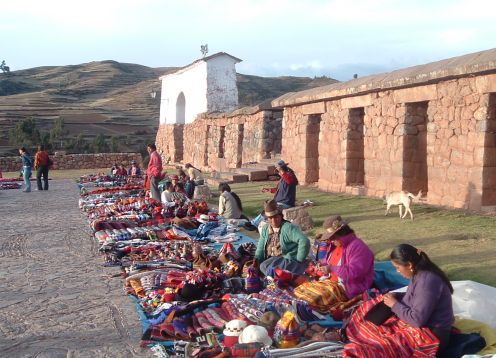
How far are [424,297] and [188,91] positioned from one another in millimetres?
26676

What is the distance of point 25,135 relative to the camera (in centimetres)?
4116

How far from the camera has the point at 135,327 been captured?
19.4 feet

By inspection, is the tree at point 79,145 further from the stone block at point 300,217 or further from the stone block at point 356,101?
the stone block at point 300,217

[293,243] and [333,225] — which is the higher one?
[333,225]

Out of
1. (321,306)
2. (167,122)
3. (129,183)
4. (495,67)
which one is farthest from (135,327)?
(167,122)

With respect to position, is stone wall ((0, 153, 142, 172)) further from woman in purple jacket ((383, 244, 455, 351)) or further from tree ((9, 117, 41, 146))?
woman in purple jacket ((383, 244, 455, 351))

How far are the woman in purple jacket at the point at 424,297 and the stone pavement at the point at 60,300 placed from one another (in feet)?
7.23

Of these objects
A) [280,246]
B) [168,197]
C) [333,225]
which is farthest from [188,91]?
[333,225]

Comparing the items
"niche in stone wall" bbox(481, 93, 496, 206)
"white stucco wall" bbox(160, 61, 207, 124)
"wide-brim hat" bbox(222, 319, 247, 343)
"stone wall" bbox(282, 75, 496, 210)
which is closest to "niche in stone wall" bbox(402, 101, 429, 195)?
"stone wall" bbox(282, 75, 496, 210)

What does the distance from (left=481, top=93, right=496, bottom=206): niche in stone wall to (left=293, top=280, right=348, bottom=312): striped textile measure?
16.9 feet

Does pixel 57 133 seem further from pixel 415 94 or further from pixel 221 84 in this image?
pixel 415 94

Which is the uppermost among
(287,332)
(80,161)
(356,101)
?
(356,101)

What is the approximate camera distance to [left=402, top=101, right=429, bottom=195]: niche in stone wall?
1227 cm

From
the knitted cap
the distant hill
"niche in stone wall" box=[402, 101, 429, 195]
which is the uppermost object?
the distant hill
